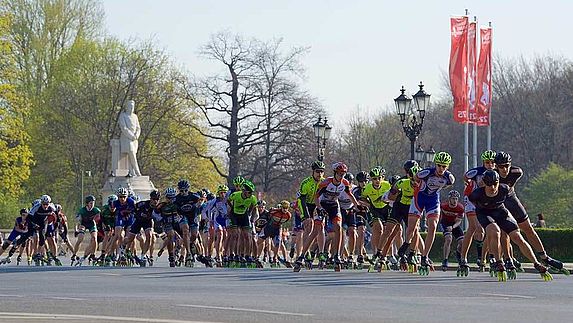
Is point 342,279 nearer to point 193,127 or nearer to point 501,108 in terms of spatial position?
point 193,127

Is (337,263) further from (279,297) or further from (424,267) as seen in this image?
(279,297)

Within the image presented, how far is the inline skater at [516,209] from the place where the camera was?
22734 mm

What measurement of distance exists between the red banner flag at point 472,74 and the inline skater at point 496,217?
2380 cm

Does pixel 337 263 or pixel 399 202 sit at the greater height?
pixel 399 202

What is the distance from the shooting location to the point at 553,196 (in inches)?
2805

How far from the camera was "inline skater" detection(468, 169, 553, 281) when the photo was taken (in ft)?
73.1

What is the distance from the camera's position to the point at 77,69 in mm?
80438

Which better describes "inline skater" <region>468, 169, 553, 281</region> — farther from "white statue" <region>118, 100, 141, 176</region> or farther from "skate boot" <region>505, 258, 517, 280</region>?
"white statue" <region>118, 100, 141, 176</region>

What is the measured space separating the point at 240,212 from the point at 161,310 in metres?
14.6

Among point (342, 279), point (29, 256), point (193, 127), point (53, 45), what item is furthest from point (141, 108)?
point (342, 279)

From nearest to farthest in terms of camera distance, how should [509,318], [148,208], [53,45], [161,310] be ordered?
[509,318] → [161,310] → [148,208] → [53,45]

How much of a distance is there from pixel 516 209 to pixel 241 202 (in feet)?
32.6

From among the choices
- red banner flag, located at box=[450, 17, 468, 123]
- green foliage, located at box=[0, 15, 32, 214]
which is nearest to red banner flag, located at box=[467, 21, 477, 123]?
red banner flag, located at box=[450, 17, 468, 123]

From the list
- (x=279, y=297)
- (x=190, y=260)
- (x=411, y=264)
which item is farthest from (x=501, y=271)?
(x=190, y=260)
